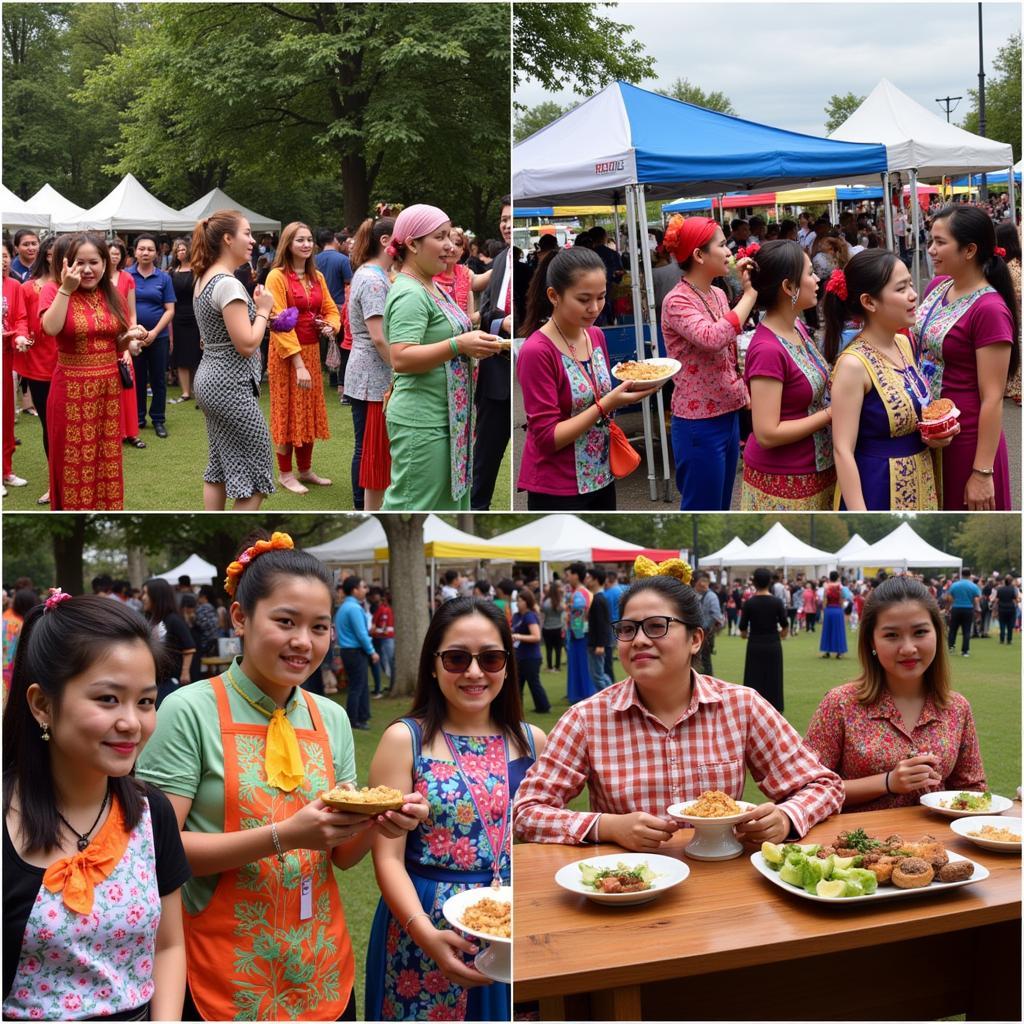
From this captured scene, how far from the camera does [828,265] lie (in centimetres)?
1034

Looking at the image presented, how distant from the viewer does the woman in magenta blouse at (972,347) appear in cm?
338

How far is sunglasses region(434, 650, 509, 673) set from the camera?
227 centimetres

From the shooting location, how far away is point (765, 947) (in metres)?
1.87

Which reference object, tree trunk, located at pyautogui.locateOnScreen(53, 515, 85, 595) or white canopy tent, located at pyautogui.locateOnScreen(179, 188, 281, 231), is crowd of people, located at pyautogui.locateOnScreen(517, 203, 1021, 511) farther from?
white canopy tent, located at pyautogui.locateOnScreen(179, 188, 281, 231)

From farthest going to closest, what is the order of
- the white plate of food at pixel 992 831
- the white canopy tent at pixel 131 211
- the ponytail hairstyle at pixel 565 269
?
1. the white canopy tent at pixel 131 211
2. the ponytail hairstyle at pixel 565 269
3. the white plate of food at pixel 992 831

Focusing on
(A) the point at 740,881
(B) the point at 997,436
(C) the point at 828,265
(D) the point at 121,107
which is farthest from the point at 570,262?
(C) the point at 828,265

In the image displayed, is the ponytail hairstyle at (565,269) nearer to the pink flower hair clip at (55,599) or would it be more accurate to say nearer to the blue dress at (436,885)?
the blue dress at (436,885)

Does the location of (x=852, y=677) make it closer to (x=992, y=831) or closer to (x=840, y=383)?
(x=992, y=831)

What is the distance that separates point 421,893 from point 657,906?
0.53 meters

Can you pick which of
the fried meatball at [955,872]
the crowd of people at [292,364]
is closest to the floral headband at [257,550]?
the crowd of people at [292,364]

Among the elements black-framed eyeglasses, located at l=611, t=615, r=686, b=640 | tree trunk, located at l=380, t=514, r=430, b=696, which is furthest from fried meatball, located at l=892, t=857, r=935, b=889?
tree trunk, located at l=380, t=514, r=430, b=696

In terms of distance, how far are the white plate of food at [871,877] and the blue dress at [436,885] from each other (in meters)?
0.62

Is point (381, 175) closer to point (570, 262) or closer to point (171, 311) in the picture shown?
point (171, 311)

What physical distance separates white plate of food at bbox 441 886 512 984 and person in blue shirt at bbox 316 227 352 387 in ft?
24.3
